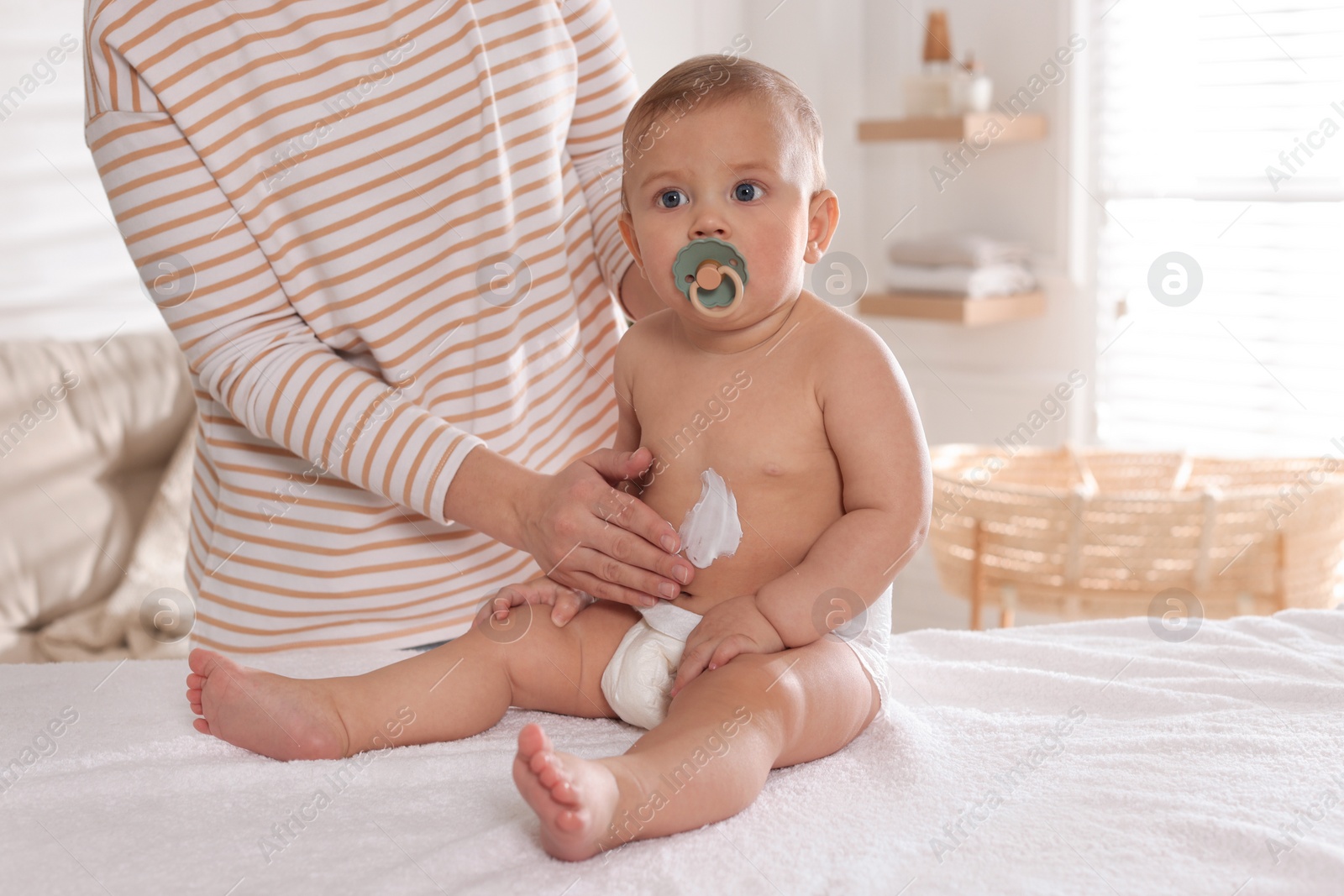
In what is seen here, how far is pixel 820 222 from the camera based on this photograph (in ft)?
2.95

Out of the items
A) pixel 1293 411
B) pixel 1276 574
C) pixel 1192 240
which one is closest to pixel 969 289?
pixel 1192 240

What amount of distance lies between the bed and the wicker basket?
37.2 inches

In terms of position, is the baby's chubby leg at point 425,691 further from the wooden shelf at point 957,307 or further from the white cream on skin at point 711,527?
the wooden shelf at point 957,307

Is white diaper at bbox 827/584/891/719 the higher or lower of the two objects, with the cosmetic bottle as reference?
lower

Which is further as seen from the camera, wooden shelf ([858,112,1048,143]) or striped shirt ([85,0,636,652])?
wooden shelf ([858,112,1048,143])

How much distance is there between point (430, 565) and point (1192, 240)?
2.03 metres

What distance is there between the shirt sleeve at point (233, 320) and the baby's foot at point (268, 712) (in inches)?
7.5

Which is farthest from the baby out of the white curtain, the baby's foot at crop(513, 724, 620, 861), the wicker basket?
the white curtain

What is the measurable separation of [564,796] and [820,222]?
49cm

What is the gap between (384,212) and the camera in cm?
103

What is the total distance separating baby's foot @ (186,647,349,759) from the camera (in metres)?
0.80

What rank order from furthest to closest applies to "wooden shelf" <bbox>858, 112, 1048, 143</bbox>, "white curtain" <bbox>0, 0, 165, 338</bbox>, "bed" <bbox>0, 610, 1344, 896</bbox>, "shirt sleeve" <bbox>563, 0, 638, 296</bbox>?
"wooden shelf" <bbox>858, 112, 1048, 143</bbox> < "white curtain" <bbox>0, 0, 165, 338</bbox> < "shirt sleeve" <bbox>563, 0, 638, 296</bbox> < "bed" <bbox>0, 610, 1344, 896</bbox>

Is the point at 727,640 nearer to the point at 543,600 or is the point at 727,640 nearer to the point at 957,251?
the point at 543,600

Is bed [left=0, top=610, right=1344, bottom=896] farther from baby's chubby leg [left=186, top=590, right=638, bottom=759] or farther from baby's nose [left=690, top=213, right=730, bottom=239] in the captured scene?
baby's nose [left=690, top=213, right=730, bottom=239]
